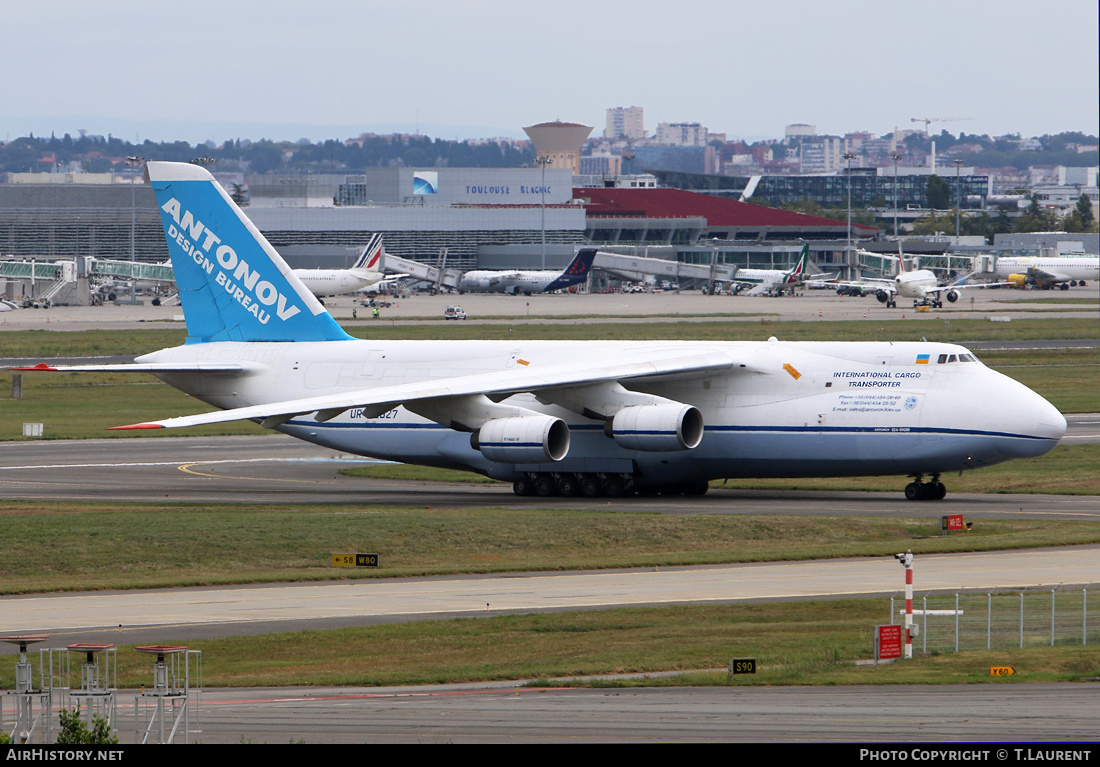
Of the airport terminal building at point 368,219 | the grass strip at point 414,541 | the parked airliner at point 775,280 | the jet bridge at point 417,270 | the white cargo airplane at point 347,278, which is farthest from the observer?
the airport terminal building at point 368,219

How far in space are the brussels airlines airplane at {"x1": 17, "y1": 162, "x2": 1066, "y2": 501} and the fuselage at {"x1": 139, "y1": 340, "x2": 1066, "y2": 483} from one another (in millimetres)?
41

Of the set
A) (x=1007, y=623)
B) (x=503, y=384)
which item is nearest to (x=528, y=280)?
(x=503, y=384)

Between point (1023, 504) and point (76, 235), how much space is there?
156 m

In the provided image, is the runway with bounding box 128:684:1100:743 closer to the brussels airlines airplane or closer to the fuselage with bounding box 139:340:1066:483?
the brussels airlines airplane

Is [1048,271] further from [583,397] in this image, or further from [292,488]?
[292,488]

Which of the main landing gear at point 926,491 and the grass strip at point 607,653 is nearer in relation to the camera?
the grass strip at point 607,653

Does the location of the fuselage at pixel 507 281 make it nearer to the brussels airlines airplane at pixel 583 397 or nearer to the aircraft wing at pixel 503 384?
the brussels airlines airplane at pixel 583 397

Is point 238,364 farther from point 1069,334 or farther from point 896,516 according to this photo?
point 1069,334

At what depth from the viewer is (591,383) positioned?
37969 millimetres

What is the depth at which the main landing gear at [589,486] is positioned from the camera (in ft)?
130

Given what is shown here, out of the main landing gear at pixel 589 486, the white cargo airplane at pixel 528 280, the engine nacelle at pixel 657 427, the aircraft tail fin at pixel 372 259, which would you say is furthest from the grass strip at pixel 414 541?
the white cargo airplane at pixel 528 280

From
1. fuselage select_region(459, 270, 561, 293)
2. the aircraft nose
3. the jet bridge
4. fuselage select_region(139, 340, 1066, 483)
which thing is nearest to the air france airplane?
fuselage select_region(459, 270, 561, 293)

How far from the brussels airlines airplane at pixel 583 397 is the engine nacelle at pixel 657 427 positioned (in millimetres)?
39
